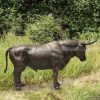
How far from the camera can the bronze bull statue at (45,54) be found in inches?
246

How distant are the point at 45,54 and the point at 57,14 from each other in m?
6.16

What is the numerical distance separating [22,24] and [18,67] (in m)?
5.67

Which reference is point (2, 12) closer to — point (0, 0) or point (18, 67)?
point (0, 0)

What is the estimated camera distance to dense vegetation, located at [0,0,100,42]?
457 inches

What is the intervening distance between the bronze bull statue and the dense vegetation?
5.11m

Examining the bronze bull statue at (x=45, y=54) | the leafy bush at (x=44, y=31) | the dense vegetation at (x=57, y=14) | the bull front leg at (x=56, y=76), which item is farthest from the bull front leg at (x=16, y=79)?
the dense vegetation at (x=57, y=14)

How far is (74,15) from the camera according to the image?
12.2m

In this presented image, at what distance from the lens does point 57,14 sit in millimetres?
12281

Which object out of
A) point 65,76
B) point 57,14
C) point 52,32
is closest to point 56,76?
point 65,76

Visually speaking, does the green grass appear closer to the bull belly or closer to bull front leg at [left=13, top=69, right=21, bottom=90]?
bull front leg at [left=13, top=69, right=21, bottom=90]

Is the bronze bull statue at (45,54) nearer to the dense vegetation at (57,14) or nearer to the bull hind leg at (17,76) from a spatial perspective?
the bull hind leg at (17,76)

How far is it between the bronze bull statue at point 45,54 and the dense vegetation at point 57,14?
16.8ft

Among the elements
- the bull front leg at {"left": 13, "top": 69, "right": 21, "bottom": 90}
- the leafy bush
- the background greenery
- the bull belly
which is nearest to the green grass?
the background greenery

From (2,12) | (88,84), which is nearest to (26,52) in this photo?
(88,84)
